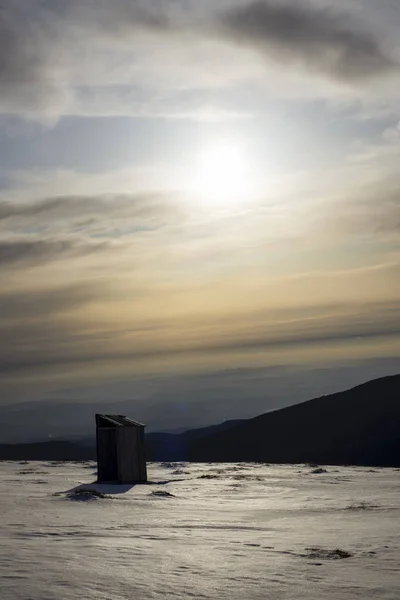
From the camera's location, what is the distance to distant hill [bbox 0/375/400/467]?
68.3m

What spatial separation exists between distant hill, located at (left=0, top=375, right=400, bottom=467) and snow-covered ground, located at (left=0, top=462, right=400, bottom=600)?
42.6 meters

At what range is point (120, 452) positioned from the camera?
28953 millimetres

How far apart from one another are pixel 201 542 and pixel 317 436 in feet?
205

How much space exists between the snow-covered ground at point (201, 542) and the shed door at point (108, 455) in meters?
2.32

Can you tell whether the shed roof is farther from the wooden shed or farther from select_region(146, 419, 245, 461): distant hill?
select_region(146, 419, 245, 461): distant hill

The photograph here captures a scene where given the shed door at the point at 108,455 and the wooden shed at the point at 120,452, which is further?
the shed door at the point at 108,455

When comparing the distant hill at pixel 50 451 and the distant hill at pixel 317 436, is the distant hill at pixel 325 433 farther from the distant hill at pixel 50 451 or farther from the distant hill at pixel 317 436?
the distant hill at pixel 50 451

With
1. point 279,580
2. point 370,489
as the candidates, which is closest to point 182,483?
point 370,489

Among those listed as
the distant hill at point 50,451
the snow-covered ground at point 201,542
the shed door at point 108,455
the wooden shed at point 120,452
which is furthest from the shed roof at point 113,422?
the distant hill at point 50,451

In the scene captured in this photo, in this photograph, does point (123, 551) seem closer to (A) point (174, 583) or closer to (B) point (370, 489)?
(A) point (174, 583)

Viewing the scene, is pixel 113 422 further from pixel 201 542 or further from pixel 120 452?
pixel 201 542

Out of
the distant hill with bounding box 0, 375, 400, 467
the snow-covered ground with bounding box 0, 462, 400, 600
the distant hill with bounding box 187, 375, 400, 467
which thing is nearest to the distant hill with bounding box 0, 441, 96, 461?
the distant hill with bounding box 0, 375, 400, 467

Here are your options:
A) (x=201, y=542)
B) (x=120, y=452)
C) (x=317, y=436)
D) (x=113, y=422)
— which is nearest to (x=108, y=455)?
(x=120, y=452)

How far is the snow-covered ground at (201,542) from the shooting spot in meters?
10.1
